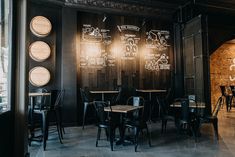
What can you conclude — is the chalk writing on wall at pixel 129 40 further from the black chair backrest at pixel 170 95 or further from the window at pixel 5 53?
the window at pixel 5 53

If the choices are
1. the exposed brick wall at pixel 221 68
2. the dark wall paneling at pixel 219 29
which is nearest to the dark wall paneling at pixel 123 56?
the dark wall paneling at pixel 219 29

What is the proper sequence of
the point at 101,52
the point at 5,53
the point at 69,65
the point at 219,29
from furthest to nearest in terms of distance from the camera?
the point at 219,29 → the point at 101,52 → the point at 69,65 → the point at 5,53

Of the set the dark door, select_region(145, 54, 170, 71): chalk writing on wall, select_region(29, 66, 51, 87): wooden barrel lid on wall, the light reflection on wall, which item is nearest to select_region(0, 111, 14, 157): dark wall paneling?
select_region(29, 66, 51, 87): wooden barrel lid on wall

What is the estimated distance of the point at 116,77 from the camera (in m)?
6.97

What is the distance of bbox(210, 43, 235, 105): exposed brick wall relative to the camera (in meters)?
10.7

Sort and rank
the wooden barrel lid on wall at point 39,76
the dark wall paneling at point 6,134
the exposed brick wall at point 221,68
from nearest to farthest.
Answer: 1. the dark wall paneling at point 6,134
2. the wooden barrel lid on wall at point 39,76
3. the exposed brick wall at point 221,68

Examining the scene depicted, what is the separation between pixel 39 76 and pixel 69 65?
91cm

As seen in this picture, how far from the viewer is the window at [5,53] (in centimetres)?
250

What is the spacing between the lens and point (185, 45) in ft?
24.9

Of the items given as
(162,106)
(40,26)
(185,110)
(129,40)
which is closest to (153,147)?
(185,110)

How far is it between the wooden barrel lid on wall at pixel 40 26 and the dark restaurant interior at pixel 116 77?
0.03 meters

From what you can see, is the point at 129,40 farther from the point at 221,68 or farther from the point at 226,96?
the point at 221,68

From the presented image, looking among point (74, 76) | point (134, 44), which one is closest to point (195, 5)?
point (134, 44)

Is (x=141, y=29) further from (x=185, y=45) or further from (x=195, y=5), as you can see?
(x=195, y=5)
